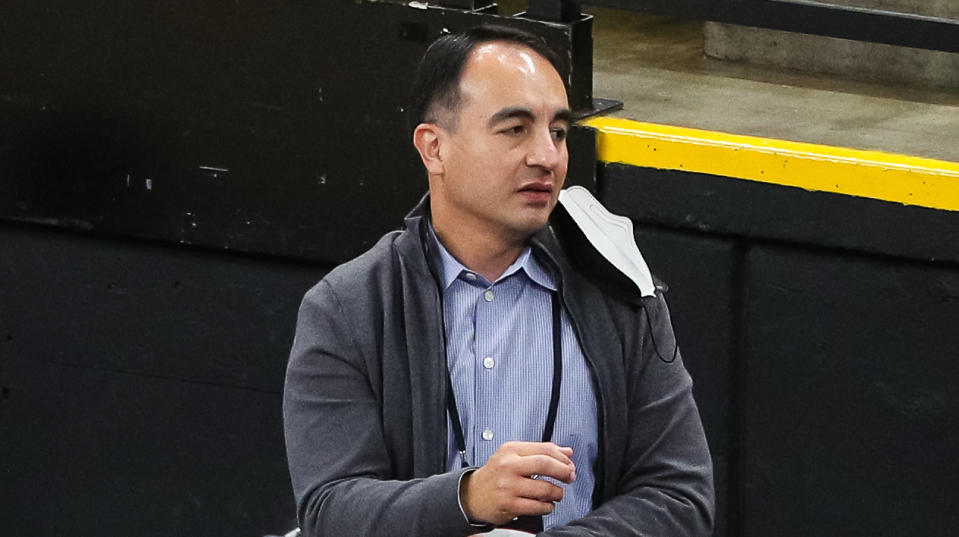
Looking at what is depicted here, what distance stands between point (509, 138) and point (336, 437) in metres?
0.52

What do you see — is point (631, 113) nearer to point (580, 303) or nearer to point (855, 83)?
point (855, 83)

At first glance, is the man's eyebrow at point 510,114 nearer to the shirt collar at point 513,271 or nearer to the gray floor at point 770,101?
the shirt collar at point 513,271

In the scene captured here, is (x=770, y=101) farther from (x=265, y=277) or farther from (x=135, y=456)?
(x=135, y=456)

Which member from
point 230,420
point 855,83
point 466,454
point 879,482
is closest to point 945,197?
point 879,482

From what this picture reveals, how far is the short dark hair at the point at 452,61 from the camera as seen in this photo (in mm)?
2602

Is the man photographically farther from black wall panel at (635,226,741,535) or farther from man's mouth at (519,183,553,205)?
black wall panel at (635,226,741,535)

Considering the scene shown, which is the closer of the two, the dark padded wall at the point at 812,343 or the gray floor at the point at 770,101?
the dark padded wall at the point at 812,343

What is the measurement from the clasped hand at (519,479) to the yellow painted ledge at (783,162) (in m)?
1.71

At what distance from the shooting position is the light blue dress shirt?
260 centimetres

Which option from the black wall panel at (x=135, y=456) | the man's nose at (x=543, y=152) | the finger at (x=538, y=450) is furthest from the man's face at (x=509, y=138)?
the black wall panel at (x=135, y=456)

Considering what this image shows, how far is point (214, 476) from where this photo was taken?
484 cm

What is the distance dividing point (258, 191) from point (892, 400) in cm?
172

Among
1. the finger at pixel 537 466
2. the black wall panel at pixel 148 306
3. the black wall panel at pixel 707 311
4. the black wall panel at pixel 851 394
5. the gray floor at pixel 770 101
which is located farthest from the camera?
the black wall panel at pixel 148 306

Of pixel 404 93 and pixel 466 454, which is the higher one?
pixel 404 93
